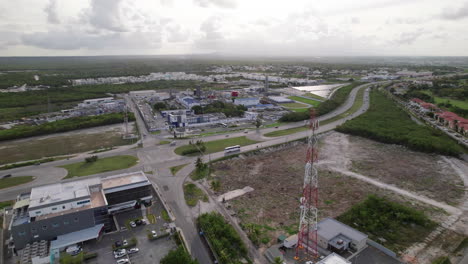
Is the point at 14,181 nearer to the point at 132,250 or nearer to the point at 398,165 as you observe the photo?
the point at 132,250

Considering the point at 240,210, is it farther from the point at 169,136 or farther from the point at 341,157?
the point at 169,136

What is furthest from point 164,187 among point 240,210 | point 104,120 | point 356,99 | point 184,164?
point 356,99

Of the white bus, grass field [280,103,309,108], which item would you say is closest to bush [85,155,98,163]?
the white bus

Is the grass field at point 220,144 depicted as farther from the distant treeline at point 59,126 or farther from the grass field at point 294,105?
→ the grass field at point 294,105

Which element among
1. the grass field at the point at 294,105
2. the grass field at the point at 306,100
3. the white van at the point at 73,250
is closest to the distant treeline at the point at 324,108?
the grass field at the point at 306,100

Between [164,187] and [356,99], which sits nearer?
[164,187]

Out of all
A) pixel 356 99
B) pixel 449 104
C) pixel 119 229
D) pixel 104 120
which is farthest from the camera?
pixel 356 99
